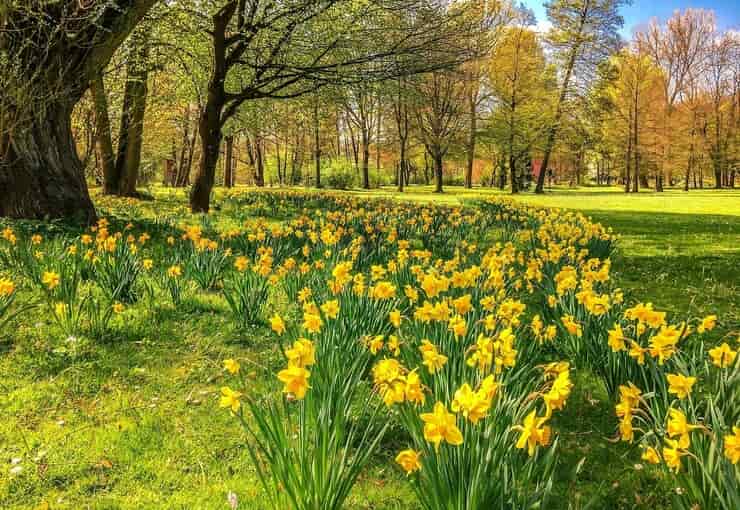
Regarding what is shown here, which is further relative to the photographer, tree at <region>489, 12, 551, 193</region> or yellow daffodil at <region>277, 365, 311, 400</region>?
tree at <region>489, 12, 551, 193</region>

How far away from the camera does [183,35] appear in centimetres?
991

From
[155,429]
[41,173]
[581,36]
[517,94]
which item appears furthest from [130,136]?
[581,36]

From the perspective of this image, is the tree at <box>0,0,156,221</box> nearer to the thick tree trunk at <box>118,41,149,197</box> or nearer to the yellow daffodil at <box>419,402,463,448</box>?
the yellow daffodil at <box>419,402,463,448</box>

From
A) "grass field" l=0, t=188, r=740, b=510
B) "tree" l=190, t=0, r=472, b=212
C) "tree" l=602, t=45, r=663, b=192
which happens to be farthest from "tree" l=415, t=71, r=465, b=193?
"grass field" l=0, t=188, r=740, b=510

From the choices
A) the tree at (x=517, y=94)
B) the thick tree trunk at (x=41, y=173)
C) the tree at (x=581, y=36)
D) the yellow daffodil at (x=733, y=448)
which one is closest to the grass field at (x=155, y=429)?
the yellow daffodil at (x=733, y=448)

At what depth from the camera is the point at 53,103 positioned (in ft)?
20.2

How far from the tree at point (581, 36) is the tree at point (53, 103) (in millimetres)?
25711

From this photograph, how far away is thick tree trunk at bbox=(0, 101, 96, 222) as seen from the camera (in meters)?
6.02

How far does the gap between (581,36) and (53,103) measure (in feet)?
93.4

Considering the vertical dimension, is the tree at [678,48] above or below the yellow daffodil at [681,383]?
above

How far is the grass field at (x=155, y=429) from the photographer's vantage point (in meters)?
1.92

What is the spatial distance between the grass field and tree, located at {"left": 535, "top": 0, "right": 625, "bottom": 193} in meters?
27.9

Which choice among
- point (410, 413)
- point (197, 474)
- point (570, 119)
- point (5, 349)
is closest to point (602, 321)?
point (410, 413)

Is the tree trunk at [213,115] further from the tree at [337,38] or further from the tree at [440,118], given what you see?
the tree at [440,118]
